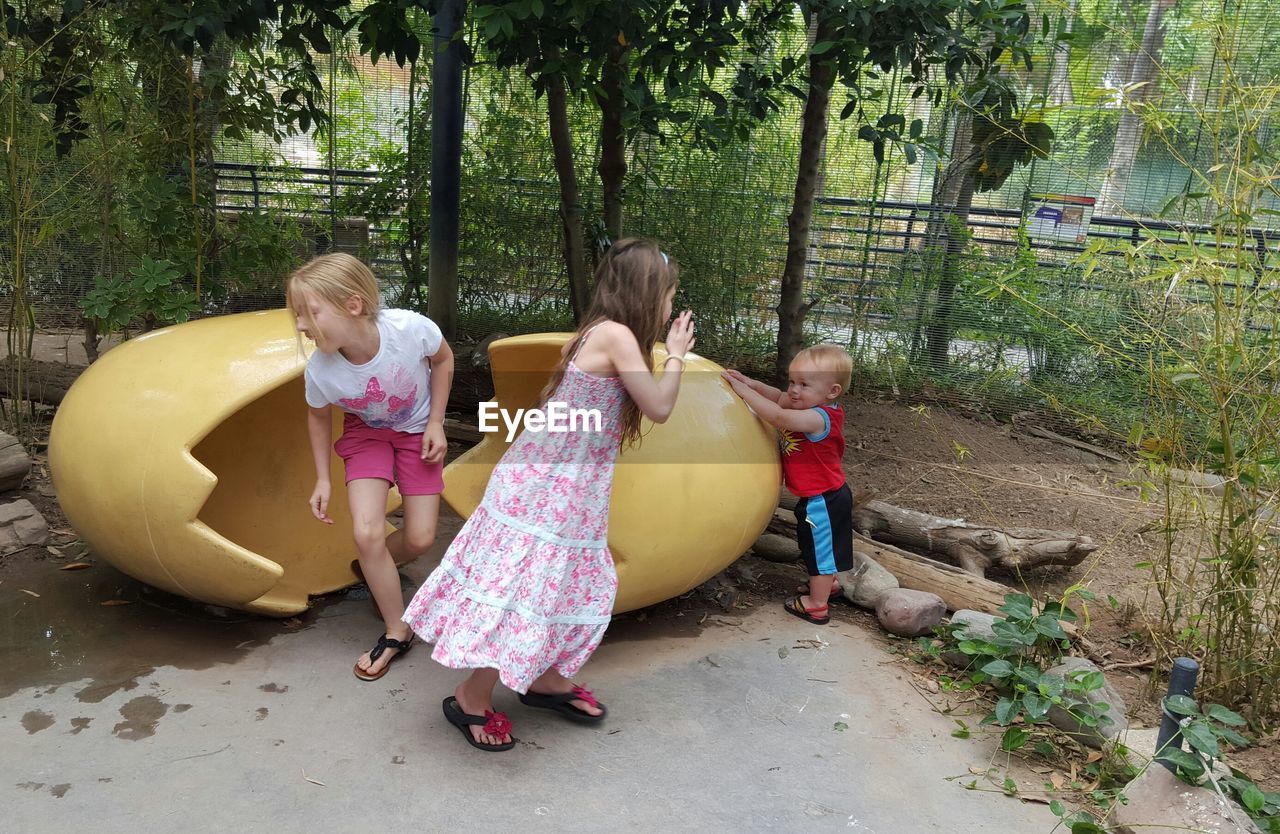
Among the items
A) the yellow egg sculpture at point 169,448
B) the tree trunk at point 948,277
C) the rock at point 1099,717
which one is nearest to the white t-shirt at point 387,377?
the yellow egg sculpture at point 169,448

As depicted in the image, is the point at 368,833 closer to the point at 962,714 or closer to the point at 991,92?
the point at 962,714

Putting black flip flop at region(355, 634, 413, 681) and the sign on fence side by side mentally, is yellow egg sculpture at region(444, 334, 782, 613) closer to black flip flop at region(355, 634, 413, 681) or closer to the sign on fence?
black flip flop at region(355, 634, 413, 681)

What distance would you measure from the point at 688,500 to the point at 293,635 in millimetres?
1460

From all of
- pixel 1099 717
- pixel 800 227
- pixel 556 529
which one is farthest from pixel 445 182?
pixel 1099 717

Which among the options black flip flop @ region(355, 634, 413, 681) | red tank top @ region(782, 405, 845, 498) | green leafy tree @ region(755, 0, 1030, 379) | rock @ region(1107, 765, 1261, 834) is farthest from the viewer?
red tank top @ region(782, 405, 845, 498)

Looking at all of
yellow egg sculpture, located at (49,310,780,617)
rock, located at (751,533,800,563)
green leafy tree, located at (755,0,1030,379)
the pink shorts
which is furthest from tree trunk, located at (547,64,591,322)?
the pink shorts

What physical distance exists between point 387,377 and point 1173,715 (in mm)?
2432

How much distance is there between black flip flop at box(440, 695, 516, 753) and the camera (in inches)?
106

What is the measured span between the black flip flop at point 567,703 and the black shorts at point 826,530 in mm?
1153

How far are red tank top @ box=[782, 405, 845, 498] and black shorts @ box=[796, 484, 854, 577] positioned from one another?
0.13 feet

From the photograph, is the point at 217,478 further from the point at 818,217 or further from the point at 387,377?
the point at 818,217

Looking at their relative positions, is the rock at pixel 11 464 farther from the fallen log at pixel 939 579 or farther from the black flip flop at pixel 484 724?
the fallen log at pixel 939 579

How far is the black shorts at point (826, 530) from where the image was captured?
3.67 meters

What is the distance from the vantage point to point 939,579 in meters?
3.79
